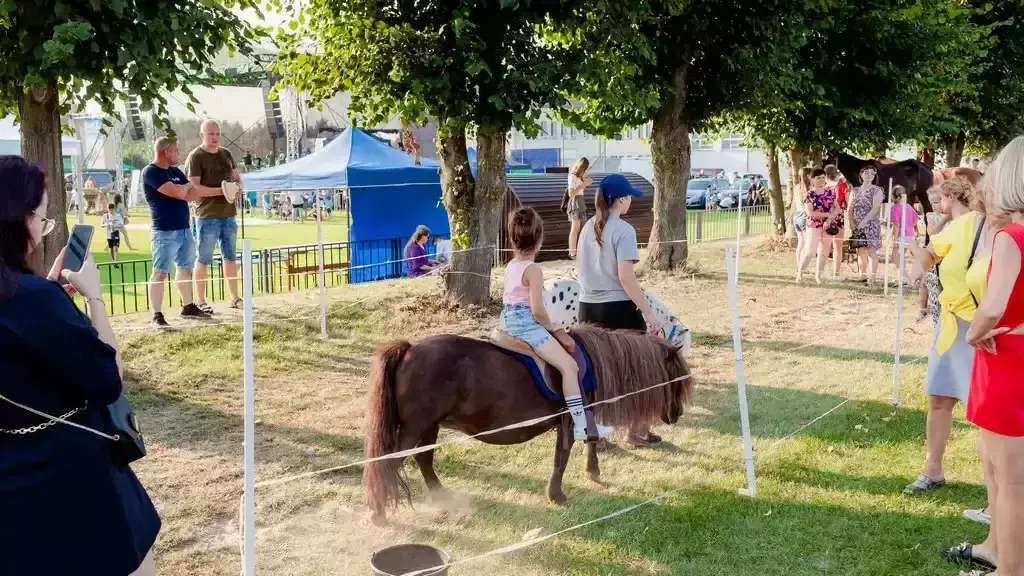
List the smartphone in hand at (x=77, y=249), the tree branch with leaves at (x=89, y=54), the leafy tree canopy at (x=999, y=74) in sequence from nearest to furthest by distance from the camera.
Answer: the smartphone in hand at (x=77, y=249)
the tree branch with leaves at (x=89, y=54)
the leafy tree canopy at (x=999, y=74)

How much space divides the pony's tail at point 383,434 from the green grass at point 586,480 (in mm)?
279

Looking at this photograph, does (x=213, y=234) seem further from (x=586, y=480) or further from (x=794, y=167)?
(x=794, y=167)

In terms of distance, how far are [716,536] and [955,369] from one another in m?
1.77

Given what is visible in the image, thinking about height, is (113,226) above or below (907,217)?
below

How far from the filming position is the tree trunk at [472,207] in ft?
34.2

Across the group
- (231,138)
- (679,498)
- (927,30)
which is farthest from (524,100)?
(231,138)

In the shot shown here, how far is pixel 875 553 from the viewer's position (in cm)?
432

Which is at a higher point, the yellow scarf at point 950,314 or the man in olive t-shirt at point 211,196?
the man in olive t-shirt at point 211,196

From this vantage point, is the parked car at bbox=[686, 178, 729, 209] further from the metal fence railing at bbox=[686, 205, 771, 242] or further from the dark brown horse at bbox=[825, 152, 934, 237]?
the dark brown horse at bbox=[825, 152, 934, 237]

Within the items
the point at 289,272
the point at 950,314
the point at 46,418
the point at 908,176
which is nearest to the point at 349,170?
the point at 289,272

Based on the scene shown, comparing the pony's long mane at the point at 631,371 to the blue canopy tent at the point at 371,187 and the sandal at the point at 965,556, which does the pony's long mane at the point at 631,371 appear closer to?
the sandal at the point at 965,556


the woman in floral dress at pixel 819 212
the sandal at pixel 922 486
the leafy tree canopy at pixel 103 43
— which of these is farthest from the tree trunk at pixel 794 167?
the leafy tree canopy at pixel 103 43

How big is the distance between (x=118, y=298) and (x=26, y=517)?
10.6m

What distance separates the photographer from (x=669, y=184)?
14.3m
